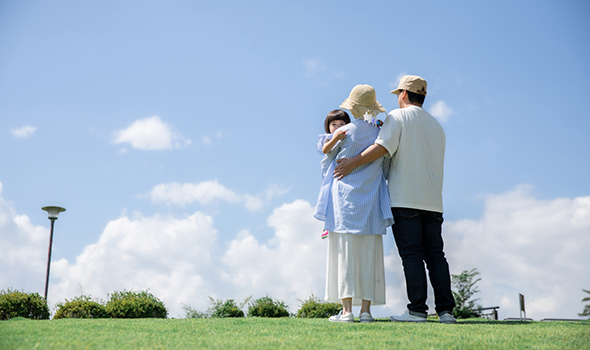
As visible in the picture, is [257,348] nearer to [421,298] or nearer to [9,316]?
[421,298]

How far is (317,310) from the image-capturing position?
25.4 ft

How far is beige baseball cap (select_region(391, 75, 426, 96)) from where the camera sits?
5.21 meters

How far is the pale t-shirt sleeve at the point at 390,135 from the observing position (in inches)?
187

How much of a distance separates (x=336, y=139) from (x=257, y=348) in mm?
2721

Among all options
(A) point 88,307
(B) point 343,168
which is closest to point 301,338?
(B) point 343,168

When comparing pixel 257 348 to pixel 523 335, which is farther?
pixel 523 335

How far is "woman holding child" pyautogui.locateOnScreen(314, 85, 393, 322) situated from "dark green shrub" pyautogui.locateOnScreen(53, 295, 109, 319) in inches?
199

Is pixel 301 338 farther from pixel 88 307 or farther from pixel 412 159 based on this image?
pixel 88 307

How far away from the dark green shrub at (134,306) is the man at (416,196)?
481 centimetres

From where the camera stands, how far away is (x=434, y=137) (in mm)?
5098

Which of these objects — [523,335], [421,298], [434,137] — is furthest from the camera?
[434,137]

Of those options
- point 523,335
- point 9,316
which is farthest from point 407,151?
point 9,316

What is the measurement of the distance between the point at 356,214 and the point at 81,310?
19.2ft

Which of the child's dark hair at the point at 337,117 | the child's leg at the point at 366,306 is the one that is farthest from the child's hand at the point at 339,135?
the child's leg at the point at 366,306
